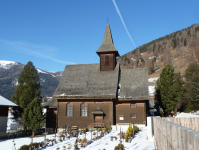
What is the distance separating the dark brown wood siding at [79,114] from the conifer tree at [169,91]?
19035mm

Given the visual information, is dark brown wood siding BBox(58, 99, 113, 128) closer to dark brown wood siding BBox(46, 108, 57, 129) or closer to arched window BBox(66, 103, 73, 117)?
arched window BBox(66, 103, 73, 117)

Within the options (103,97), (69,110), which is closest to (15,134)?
(69,110)

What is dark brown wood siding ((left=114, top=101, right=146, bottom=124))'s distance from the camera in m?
30.2

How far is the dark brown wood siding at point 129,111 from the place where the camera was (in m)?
30.2

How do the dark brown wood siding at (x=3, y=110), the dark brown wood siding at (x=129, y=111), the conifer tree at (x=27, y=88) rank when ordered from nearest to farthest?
the dark brown wood siding at (x=3, y=110) → the dark brown wood siding at (x=129, y=111) → the conifer tree at (x=27, y=88)

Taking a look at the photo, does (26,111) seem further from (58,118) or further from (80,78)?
(80,78)

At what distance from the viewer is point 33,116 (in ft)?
86.7

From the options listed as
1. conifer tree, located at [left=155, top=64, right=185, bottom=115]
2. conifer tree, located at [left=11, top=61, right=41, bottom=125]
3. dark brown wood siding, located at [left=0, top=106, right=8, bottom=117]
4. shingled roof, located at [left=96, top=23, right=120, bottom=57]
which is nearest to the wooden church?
shingled roof, located at [left=96, top=23, right=120, bottom=57]

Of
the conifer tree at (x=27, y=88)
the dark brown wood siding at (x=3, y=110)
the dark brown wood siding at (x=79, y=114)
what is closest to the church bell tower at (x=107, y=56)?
the dark brown wood siding at (x=79, y=114)

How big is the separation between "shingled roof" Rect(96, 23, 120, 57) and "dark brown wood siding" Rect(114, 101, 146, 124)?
1002 cm

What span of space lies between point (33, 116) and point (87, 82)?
1132 cm

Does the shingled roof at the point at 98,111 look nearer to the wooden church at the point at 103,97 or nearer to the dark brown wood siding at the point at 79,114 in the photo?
the wooden church at the point at 103,97

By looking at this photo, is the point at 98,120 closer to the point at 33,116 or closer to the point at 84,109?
the point at 84,109

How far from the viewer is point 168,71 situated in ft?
152
